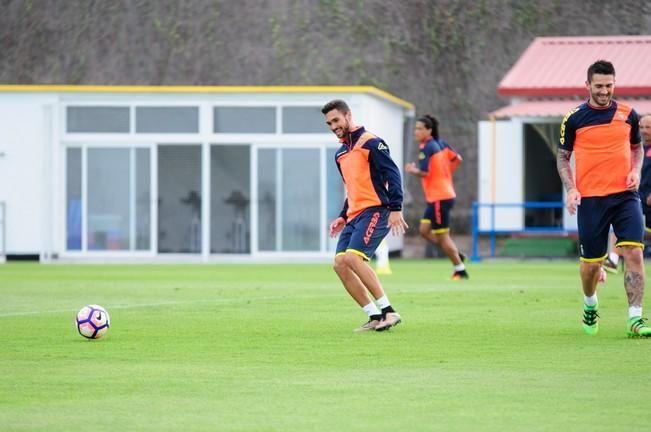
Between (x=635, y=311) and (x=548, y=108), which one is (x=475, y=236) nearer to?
(x=548, y=108)

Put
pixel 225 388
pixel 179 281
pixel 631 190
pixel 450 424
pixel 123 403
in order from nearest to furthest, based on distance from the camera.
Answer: pixel 450 424 → pixel 123 403 → pixel 225 388 → pixel 631 190 → pixel 179 281

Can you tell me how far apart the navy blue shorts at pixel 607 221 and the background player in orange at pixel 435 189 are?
35.3 ft

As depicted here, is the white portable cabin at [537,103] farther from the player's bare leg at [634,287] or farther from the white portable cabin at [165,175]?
the player's bare leg at [634,287]

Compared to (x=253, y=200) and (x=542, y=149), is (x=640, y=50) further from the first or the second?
(x=253, y=200)

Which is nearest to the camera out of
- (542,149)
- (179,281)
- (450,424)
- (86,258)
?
(450,424)

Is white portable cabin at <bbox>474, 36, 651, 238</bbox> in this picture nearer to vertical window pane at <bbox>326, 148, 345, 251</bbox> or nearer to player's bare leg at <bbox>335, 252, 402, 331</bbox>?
vertical window pane at <bbox>326, 148, 345, 251</bbox>

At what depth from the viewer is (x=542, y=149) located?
1583 inches

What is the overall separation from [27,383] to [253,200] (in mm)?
25828

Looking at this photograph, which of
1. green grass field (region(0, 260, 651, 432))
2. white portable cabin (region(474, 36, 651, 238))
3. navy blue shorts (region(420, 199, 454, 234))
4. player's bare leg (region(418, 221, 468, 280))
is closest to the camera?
green grass field (region(0, 260, 651, 432))

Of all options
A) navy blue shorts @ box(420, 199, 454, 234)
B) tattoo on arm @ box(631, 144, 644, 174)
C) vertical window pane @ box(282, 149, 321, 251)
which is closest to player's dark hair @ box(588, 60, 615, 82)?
tattoo on arm @ box(631, 144, 644, 174)

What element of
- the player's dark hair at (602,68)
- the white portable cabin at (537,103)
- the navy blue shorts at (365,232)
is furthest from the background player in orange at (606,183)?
the white portable cabin at (537,103)

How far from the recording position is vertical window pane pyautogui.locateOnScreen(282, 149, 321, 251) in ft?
116

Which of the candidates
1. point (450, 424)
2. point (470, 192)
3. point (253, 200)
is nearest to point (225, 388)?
point (450, 424)

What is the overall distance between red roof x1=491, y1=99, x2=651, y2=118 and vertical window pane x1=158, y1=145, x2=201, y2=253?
701cm
